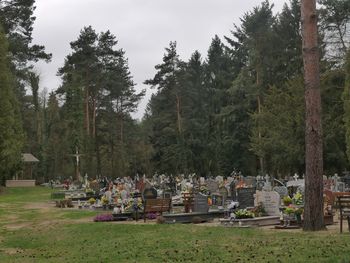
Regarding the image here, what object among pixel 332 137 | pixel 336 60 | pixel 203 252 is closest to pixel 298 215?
pixel 203 252

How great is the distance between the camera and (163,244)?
12.2 meters

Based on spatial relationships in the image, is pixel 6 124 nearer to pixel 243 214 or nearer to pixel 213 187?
pixel 213 187

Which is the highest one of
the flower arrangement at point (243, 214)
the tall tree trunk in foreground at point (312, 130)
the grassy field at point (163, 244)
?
the tall tree trunk in foreground at point (312, 130)

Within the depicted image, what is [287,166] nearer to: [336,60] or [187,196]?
[336,60]

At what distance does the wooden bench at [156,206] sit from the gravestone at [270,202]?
3.46m

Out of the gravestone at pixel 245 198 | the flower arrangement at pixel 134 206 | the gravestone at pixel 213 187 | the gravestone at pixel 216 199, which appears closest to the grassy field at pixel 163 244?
the flower arrangement at pixel 134 206

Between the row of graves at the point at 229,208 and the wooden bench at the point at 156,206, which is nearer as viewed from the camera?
the row of graves at the point at 229,208

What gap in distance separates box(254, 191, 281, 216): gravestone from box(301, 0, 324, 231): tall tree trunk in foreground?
347 centimetres

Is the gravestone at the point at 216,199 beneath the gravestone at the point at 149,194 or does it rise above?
beneath

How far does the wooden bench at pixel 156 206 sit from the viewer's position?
63.0ft

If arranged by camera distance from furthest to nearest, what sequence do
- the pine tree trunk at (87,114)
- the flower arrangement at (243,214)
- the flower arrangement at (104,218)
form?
1. the pine tree trunk at (87,114)
2. the flower arrangement at (104,218)
3. the flower arrangement at (243,214)

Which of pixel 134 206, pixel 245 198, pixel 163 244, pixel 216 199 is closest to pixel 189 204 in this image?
pixel 134 206

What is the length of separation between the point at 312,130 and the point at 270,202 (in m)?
4.42

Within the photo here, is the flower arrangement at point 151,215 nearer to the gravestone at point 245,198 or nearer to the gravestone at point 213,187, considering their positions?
the gravestone at point 245,198
